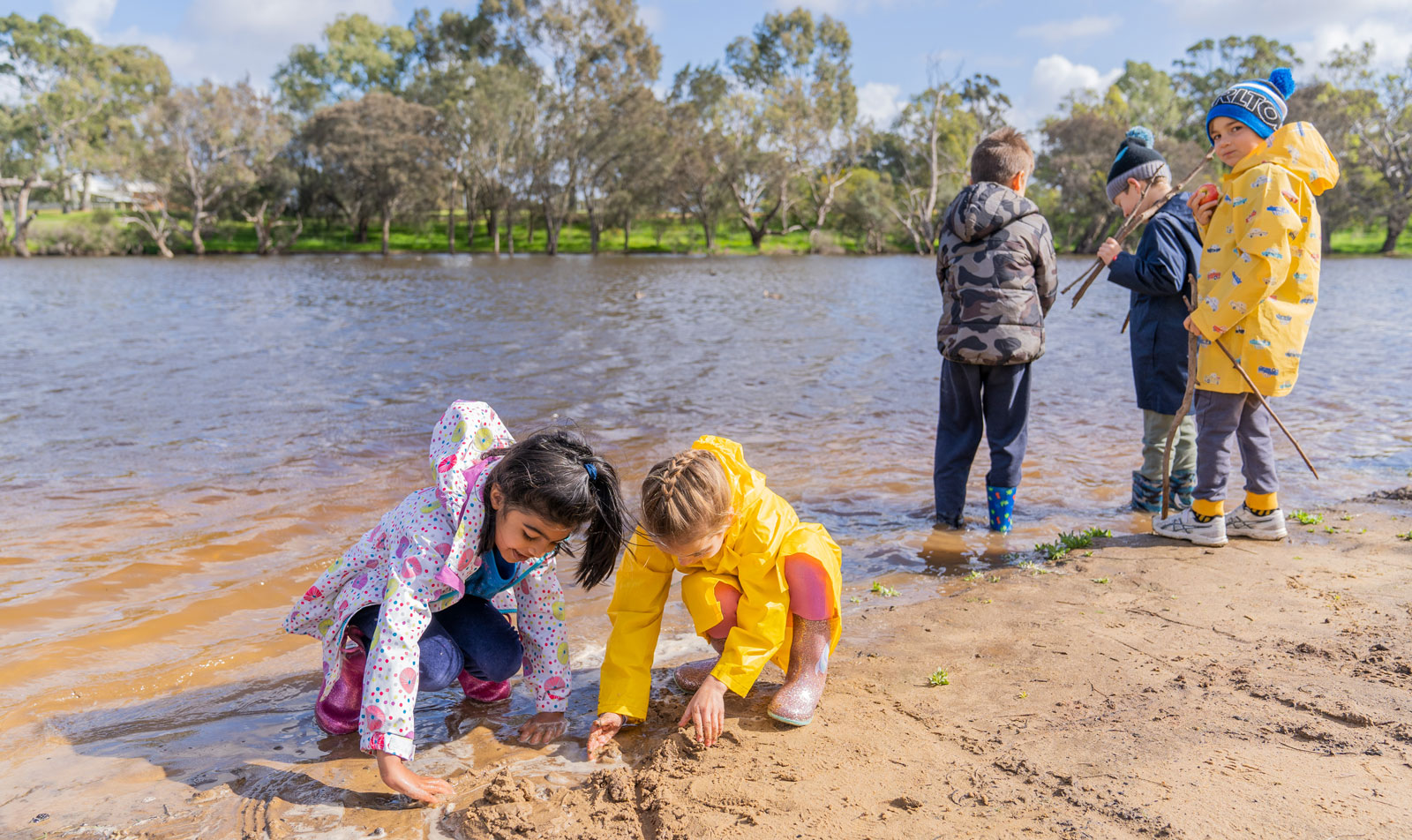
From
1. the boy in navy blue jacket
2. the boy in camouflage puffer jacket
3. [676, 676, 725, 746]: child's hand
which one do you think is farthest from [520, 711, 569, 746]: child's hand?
the boy in navy blue jacket

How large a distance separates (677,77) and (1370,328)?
46590 mm

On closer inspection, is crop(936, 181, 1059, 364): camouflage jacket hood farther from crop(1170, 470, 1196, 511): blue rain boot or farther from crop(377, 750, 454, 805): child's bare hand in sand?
crop(377, 750, 454, 805): child's bare hand in sand

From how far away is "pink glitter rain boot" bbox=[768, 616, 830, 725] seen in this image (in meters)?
2.84

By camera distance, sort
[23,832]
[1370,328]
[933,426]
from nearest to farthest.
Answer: [23,832]
[933,426]
[1370,328]

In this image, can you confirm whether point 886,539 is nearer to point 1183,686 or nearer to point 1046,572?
point 1046,572

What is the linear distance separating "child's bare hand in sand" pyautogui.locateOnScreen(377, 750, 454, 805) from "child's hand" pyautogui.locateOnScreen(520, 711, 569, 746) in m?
0.38

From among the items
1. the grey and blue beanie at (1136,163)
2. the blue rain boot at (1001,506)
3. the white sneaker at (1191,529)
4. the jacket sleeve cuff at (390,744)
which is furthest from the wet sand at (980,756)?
the grey and blue beanie at (1136,163)

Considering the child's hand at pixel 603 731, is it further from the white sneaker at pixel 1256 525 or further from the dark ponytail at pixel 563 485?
the white sneaker at pixel 1256 525

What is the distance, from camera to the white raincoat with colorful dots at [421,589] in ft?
8.39

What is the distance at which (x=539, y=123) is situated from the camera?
49438mm

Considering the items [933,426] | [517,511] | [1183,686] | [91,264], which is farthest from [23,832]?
[91,264]

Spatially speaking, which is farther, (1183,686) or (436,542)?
(1183,686)

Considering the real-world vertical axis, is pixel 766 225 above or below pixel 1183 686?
above

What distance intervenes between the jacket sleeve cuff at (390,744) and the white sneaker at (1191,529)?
4231 millimetres
